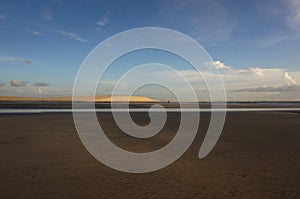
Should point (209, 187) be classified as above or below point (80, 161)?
below

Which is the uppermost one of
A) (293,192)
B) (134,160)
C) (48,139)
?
(48,139)

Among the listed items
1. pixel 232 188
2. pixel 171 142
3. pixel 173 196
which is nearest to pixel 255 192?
pixel 232 188

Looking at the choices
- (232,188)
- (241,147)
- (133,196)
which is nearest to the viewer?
(133,196)

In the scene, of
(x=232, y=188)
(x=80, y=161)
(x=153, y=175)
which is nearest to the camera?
(x=232, y=188)

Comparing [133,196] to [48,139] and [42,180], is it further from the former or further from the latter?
[48,139]

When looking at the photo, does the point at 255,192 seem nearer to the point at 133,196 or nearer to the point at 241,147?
the point at 133,196

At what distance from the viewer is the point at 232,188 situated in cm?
724

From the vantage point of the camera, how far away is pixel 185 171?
8992 millimetres

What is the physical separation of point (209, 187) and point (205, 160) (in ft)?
10.7

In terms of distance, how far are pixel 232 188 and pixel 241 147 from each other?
6579 millimetres

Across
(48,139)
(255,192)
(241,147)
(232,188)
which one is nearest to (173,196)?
(232,188)

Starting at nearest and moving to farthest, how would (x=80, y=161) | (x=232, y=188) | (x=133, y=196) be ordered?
(x=133, y=196) → (x=232, y=188) → (x=80, y=161)

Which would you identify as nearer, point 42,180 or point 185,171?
point 42,180

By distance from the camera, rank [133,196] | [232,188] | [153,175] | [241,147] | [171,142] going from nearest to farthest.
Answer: [133,196] → [232,188] → [153,175] → [241,147] → [171,142]
